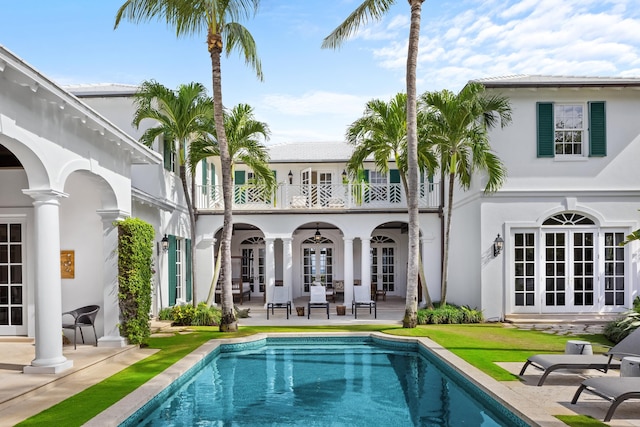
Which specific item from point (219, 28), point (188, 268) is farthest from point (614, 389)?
point (188, 268)

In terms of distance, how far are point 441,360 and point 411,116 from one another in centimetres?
618

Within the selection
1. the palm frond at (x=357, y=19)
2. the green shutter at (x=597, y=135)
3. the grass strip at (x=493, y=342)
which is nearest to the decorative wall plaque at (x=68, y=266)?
the grass strip at (x=493, y=342)

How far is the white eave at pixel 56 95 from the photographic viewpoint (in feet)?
19.4

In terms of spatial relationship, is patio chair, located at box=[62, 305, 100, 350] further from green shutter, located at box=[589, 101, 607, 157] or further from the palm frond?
green shutter, located at box=[589, 101, 607, 157]

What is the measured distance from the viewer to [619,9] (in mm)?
12070

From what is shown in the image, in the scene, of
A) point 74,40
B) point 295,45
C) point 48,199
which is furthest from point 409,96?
point 74,40

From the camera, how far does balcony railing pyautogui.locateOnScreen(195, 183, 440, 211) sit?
18000mm

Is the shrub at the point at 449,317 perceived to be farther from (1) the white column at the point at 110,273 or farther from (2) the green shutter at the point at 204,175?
(2) the green shutter at the point at 204,175

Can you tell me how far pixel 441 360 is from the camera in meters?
9.36

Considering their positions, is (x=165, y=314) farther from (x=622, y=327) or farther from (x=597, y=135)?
(x=597, y=135)

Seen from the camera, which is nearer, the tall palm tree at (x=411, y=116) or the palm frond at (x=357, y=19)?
the tall palm tree at (x=411, y=116)

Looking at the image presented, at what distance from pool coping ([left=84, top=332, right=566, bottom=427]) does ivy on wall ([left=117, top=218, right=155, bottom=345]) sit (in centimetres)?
135

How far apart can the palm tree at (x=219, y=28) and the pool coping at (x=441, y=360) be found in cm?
267

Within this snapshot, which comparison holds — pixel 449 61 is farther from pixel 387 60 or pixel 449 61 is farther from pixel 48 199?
pixel 48 199
